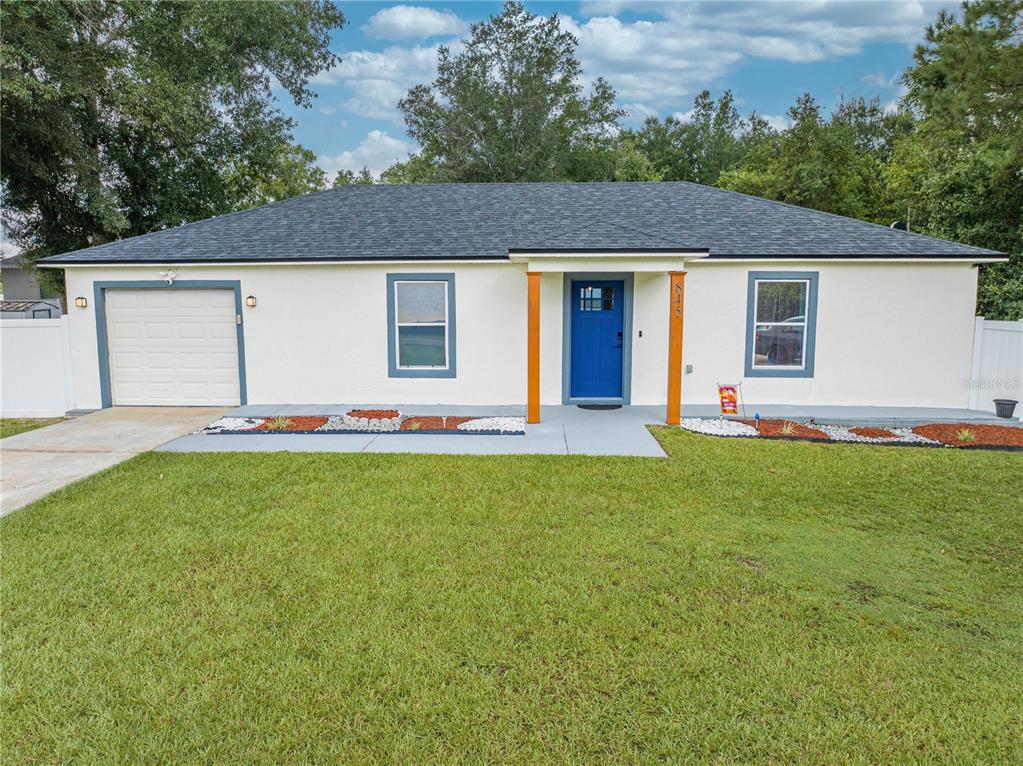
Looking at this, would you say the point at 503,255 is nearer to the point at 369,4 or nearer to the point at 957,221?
the point at 957,221

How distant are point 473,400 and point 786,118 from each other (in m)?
29.7

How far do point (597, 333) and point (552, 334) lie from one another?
79 centimetres

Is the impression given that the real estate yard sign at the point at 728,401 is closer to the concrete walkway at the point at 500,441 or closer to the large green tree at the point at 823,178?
the concrete walkway at the point at 500,441

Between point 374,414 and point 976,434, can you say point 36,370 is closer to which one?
point 374,414

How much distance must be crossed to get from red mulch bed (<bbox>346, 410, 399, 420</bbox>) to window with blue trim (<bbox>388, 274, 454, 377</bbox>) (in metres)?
1.08

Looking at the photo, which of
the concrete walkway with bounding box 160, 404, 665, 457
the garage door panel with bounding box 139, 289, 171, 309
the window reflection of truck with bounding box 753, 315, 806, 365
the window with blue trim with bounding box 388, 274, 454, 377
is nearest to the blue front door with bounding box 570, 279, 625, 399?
the concrete walkway with bounding box 160, 404, 665, 457

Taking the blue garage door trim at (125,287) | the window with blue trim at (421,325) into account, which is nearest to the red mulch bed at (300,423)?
the window with blue trim at (421,325)

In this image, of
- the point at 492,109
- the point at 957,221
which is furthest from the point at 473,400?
the point at 492,109

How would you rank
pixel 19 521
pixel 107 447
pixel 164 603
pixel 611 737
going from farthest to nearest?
1. pixel 107 447
2. pixel 19 521
3. pixel 164 603
4. pixel 611 737

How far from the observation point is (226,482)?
675cm

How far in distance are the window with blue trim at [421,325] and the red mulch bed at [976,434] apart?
7.29 meters

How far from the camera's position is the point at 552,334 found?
1077cm

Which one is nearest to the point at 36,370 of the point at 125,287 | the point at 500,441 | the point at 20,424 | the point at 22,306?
the point at 20,424

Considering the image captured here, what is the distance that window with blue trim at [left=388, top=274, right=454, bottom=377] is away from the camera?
10781mm
